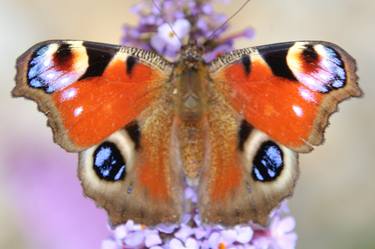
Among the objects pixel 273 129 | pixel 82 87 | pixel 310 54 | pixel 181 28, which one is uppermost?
pixel 181 28

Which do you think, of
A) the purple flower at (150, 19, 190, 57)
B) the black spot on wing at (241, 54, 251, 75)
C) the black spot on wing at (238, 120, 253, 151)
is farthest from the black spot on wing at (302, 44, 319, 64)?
the purple flower at (150, 19, 190, 57)

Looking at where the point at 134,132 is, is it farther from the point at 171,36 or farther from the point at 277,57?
the point at 277,57

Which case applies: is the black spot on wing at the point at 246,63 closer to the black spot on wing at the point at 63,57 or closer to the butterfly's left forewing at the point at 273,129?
the butterfly's left forewing at the point at 273,129

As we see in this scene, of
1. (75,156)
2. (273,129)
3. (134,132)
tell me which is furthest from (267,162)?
(75,156)

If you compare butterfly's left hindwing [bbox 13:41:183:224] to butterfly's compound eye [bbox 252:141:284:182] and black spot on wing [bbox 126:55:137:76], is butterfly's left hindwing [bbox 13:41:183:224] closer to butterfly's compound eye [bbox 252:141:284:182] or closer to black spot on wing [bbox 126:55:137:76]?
black spot on wing [bbox 126:55:137:76]

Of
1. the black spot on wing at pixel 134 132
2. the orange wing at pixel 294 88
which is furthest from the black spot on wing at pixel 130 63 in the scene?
the orange wing at pixel 294 88

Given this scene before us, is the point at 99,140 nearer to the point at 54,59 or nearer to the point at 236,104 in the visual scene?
the point at 54,59
